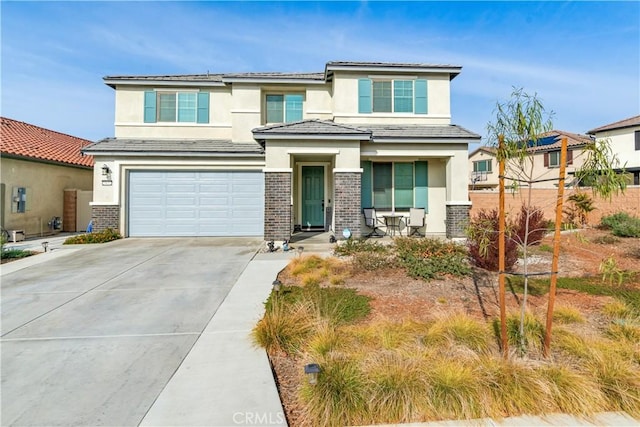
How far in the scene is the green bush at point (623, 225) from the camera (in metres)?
11.4

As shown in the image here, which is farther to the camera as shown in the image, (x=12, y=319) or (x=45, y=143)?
(x=45, y=143)

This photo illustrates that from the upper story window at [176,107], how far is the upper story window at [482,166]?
32307 mm

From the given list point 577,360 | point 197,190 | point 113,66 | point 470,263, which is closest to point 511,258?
point 470,263

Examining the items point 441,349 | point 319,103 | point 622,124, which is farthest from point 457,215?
point 622,124

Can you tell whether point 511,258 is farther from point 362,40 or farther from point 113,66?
point 113,66

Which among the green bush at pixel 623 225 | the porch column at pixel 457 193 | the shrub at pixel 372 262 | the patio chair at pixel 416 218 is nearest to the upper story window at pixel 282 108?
the patio chair at pixel 416 218

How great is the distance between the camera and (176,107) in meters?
13.9

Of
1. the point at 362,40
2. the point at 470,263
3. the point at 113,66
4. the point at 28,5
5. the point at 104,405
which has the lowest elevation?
the point at 104,405

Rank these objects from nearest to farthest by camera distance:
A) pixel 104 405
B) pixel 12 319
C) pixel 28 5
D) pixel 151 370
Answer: pixel 104 405 < pixel 151 370 < pixel 12 319 < pixel 28 5

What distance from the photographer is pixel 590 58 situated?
1279 cm

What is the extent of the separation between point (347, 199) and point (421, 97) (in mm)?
5696

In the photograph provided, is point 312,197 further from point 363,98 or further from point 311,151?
point 363,98

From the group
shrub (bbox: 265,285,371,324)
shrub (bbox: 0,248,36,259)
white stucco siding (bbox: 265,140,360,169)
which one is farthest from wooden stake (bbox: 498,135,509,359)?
shrub (bbox: 0,248,36,259)

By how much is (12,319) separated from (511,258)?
907 cm
